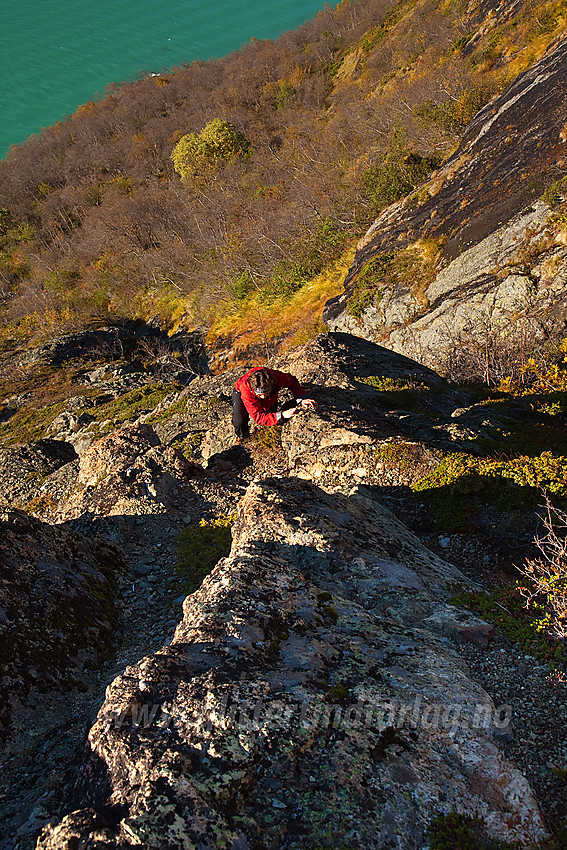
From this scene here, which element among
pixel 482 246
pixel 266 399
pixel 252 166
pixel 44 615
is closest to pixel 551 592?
pixel 266 399

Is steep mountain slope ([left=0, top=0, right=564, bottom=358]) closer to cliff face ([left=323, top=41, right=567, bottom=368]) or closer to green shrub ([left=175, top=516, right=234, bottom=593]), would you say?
cliff face ([left=323, top=41, right=567, bottom=368])

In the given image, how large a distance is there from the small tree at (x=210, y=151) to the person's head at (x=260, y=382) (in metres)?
47.3

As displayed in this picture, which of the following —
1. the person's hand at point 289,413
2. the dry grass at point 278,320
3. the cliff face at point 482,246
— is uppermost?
the person's hand at point 289,413

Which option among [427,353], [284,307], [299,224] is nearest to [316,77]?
[299,224]

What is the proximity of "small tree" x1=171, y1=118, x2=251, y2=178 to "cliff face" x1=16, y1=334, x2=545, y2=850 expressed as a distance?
165 ft

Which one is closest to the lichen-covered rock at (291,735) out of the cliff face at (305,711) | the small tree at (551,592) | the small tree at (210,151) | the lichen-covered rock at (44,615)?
the cliff face at (305,711)

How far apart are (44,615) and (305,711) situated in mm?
3341

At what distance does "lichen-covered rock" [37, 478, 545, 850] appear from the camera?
7.76ft

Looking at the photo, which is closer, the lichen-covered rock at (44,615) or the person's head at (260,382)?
the lichen-covered rock at (44,615)

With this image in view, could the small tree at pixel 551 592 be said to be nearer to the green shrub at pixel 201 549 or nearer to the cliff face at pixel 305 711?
the cliff face at pixel 305 711

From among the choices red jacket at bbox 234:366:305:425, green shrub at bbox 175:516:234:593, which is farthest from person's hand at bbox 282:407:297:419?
green shrub at bbox 175:516:234:593

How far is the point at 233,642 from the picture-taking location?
10.9 ft

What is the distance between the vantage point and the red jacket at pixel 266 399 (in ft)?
23.6

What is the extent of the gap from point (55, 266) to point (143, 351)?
88.3 ft
